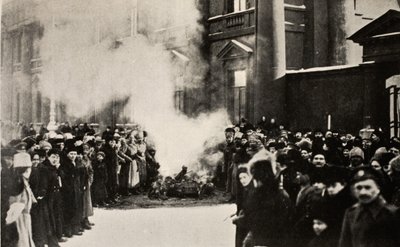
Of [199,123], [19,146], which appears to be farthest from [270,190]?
[199,123]

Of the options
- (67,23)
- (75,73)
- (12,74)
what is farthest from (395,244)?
(75,73)

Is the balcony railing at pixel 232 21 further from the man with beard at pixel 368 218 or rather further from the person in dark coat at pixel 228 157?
the man with beard at pixel 368 218

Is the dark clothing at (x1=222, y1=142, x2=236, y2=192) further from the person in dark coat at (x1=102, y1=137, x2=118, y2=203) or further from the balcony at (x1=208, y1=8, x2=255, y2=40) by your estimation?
the balcony at (x1=208, y1=8, x2=255, y2=40)

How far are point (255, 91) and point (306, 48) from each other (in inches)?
49.8

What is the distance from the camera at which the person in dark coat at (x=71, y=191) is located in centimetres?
427

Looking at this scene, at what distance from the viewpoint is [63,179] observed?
4.24 meters

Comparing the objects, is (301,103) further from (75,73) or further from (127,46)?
(75,73)

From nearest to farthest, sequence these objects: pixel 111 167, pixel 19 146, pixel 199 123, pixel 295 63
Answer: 1. pixel 19 146
2. pixel 111 167
3. pixel 199 123
4. pixel 295 63

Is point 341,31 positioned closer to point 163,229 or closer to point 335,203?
point 163,229

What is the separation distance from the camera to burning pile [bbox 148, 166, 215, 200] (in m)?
5.53

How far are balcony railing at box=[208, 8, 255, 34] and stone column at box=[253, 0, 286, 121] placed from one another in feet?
0.99

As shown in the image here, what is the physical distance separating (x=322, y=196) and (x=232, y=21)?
17.5 ft

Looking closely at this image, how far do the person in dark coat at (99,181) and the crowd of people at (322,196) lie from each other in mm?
1530

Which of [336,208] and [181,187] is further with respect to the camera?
[181,187]
